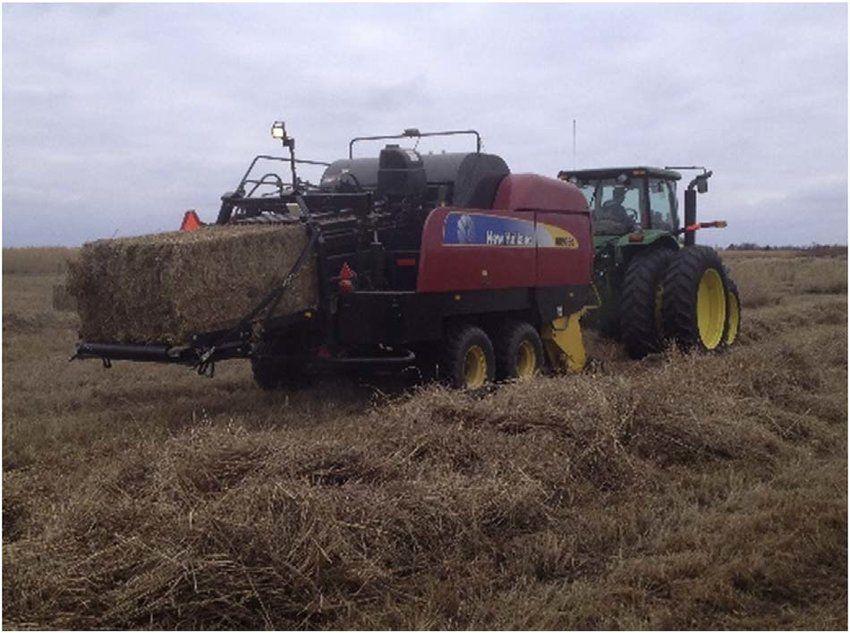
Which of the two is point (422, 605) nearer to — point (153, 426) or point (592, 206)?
point (153, 426)

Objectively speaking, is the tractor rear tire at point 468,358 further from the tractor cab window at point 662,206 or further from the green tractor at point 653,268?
the tractor cab window at point 662,206

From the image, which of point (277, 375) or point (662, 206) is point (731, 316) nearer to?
point (662, 206)

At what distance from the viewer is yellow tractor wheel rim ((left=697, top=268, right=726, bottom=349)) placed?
1241cm

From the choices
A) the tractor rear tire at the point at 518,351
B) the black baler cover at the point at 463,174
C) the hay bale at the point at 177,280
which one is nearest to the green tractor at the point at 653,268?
the tractor rear tire at the point at 518,351

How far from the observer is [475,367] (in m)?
9.21

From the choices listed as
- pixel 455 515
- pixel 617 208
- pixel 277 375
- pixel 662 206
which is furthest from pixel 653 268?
pixel 455 515

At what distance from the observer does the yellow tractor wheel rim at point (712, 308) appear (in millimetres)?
12414

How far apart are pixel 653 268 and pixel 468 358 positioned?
3.37 metres

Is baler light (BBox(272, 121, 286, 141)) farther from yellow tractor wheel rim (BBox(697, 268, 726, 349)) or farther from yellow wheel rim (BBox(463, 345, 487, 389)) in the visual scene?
yellow tractor wheel rim (BBox(697, 268, 726, 349))

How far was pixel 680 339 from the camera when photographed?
11375mm

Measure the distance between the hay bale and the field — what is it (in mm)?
819

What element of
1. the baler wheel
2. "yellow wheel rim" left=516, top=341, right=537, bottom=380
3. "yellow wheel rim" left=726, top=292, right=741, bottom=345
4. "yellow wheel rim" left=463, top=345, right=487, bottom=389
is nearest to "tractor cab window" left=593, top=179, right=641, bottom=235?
"yellow wheel rim" left=726, top=292, right=741, bottom=345

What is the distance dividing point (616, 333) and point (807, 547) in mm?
7533

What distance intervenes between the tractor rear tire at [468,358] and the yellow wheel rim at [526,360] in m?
0.54
